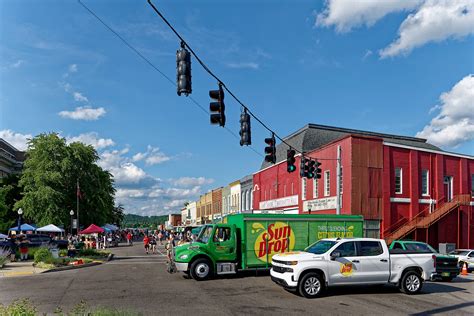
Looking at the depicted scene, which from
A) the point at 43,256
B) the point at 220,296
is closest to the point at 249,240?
the point at 220,296

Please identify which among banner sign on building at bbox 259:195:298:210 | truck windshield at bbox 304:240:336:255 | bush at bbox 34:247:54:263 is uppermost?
banner sign on building at bbox 259:195:298:210

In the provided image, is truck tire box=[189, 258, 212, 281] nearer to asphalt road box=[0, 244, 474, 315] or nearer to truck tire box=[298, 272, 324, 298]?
asphalt road box=[0, 244, 474, 315]

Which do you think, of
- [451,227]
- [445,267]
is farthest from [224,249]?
[451,227]

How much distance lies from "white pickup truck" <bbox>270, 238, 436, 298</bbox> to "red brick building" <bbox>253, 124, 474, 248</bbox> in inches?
639

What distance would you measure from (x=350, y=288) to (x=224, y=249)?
18.4ft

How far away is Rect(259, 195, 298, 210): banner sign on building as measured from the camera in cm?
4444

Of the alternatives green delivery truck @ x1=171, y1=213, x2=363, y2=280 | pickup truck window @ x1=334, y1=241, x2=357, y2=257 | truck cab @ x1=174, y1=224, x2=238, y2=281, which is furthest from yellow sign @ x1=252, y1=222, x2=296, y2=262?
pickup truck window @ x1=334, y1=241, x2=357, y2=257

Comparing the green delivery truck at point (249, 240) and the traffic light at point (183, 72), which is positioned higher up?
the traffic light at point (183, 72)

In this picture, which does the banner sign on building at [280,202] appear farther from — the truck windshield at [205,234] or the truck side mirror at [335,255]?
the truck side mirror at [335,255]

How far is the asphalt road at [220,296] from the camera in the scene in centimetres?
1238

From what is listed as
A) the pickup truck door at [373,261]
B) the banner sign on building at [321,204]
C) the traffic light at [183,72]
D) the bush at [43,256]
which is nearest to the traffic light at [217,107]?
the traffic light at [183,72]

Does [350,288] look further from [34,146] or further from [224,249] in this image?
[34,146]

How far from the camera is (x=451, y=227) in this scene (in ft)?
116

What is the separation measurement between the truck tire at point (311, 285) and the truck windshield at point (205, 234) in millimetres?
6481
